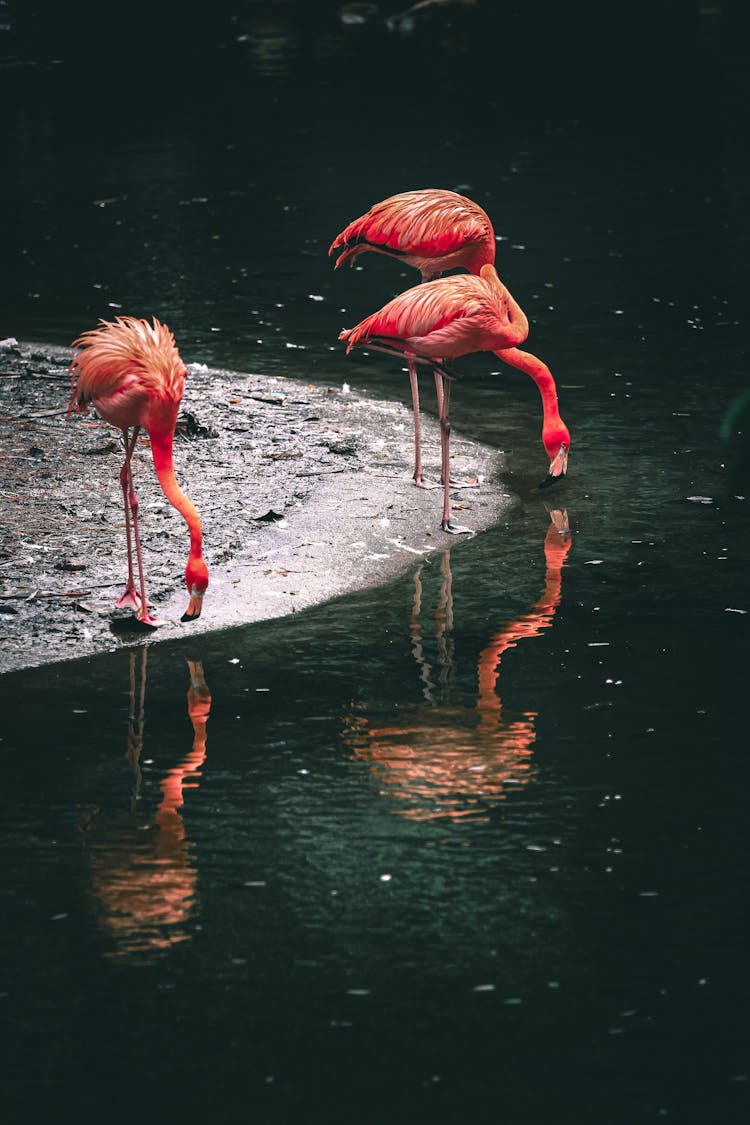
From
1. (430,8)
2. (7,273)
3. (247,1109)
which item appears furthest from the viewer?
(430,8)

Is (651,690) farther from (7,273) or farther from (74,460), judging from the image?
(7,273)

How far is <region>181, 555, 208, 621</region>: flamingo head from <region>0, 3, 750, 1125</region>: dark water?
211mm

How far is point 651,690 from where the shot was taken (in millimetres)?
6430

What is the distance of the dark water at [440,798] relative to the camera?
425cm

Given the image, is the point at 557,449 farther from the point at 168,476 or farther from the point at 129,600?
the point at 129,600

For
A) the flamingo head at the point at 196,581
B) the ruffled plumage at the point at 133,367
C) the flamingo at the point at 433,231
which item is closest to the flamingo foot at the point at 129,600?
the flamingo head at the point at 196,581

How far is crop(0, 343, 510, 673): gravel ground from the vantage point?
723cm

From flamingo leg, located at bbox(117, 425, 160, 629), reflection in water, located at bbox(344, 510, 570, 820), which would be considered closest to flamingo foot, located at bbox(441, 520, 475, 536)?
reflection in water, located at bbox(344, 510, 570, 820)

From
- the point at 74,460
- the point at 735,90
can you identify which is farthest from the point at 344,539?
the point at 735,90

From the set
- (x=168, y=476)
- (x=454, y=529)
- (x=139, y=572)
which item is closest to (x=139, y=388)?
(x=168, y=476)

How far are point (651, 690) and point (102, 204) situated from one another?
10.6m

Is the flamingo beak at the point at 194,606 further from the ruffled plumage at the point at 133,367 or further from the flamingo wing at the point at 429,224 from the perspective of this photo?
the flamingo wing at the point at 429,224

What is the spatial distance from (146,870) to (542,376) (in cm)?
411

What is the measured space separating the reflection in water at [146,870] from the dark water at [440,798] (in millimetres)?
14
